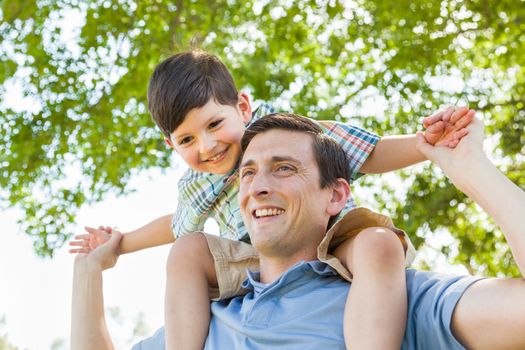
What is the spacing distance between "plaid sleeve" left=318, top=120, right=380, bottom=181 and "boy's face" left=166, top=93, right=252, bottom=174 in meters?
0.28

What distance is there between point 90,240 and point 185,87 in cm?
67

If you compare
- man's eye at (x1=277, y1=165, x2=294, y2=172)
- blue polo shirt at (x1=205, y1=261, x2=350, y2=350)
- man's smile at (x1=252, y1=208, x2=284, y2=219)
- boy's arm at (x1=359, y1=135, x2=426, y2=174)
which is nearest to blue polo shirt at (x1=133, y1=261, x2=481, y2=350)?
blue polo shirt at (x1=205, y1=261, x2=350, y2=350)

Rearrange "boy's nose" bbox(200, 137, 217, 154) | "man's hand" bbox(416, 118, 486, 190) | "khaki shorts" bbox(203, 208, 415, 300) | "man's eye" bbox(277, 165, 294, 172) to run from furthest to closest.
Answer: "boy's nose" bbox(200, 137, 217, 154), "man's eye" bbox(277, 165, 294, 172), "khaki shorts" bbox(203, 208, 415, 300), "man's hand" bbox(416, 118, 486, 190)

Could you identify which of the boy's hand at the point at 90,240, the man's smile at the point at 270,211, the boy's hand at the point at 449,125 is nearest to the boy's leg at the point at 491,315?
the boy's hand at the point at 449,125

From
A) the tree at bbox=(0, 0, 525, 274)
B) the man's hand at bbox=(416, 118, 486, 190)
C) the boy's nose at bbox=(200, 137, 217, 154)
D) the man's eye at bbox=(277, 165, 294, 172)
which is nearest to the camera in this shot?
the man's hand at bbox=(416, 118, 486, 190)

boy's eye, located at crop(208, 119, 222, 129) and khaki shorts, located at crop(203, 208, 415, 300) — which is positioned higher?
boy's eye, located at crop(208, 119, 222, 129)

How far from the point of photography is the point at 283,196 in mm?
2037

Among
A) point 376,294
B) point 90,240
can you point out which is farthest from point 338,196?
point 90,240

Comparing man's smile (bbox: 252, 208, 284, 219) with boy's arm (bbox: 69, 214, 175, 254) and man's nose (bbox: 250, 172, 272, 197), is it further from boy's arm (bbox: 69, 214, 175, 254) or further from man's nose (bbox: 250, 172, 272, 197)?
boy's arm (bbox: 69, 214, 175, 254)

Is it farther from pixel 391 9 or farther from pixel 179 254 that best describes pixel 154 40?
pixel 179 254

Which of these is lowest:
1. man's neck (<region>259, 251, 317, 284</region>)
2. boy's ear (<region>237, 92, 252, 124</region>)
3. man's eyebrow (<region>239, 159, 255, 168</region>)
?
man's neck (<region>259, 251, 317, 284</region>)

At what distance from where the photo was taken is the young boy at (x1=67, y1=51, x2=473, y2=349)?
177 cm

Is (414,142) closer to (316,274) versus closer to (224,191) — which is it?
(316,274)

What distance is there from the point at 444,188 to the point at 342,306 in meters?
5.41
